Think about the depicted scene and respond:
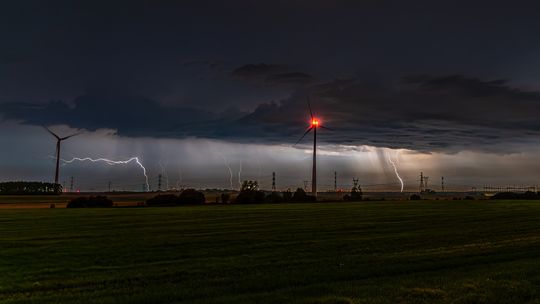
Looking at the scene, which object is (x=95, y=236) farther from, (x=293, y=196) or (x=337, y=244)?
(x=293, y=196)

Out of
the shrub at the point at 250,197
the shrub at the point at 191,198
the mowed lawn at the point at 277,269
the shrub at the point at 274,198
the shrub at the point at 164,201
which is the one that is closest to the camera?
the mowed lawn at the point at 277,269

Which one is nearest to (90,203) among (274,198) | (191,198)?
(191,198)

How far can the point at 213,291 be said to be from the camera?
15.1 m

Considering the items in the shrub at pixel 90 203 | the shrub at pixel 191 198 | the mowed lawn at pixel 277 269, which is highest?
the shrub at pixel 191 198

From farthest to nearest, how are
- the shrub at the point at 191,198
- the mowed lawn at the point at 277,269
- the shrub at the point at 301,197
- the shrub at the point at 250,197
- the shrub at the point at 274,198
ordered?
1. the shrub at the point at 301,197
2. the shrub at the point at 274,198
3. the shrub at the point at 250,197
4. the shrub at the point at 191,198
5. the mowed lawn at the point at 277,269

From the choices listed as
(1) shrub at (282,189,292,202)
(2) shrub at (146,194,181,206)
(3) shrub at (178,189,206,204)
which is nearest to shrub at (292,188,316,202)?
(1) shrub at (282,189,292,202)

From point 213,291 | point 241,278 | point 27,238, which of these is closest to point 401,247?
point 241,278

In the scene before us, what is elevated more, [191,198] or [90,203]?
[191,198]

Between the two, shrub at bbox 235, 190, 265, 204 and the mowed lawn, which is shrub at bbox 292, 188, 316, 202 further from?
the mowed lawn

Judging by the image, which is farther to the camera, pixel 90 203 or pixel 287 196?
pixel 287 196

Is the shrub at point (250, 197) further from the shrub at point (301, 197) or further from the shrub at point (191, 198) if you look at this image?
the shrub at point (191, 198)

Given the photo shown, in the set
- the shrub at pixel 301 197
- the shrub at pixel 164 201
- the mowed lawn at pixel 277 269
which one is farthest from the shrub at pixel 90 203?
the mowed lawn at pixel 277 269

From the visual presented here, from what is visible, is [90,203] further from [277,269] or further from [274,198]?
[277,269]

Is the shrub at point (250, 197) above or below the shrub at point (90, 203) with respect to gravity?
above
